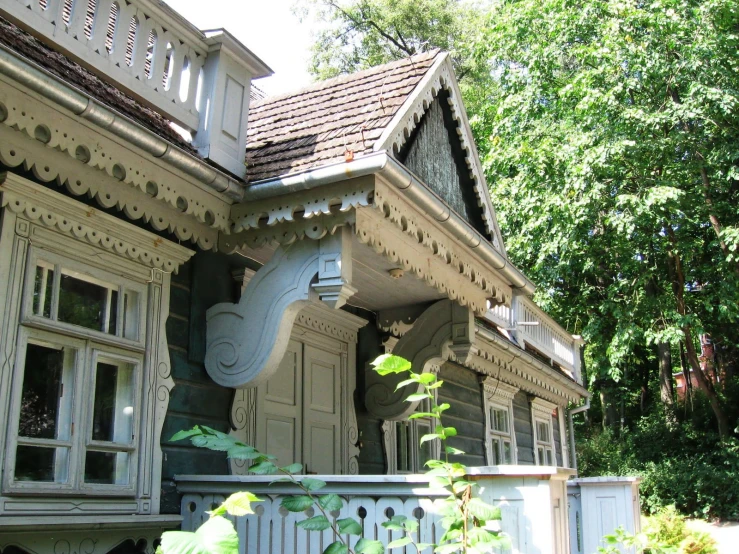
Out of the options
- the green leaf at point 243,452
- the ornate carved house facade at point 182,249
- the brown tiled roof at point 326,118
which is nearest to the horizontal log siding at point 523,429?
the ornate carved house facade at point 182,249

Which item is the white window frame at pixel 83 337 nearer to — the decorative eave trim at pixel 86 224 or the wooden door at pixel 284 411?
the decorative eave trim at pixel 86 224

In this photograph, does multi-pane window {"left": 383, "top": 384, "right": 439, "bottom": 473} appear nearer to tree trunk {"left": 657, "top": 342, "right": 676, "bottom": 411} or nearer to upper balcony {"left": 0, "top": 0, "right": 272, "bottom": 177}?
upper balcony {"left": 0, "top": 0, "right": 272, "bottom": 177}

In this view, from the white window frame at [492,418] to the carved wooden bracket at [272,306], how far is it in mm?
6795

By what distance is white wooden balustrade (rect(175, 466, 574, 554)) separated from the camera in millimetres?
4262

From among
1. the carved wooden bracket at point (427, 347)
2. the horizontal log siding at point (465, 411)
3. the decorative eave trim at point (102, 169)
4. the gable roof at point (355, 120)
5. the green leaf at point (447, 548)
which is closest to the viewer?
the green leaf at point (447, 548)

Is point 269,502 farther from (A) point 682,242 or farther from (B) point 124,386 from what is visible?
(A) point 682,242

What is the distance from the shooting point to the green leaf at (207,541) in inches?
99.6

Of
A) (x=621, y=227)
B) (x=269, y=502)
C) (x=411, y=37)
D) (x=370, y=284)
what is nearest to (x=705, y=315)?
(x=621, y=227)

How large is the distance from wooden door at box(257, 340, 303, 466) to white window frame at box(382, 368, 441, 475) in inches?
59.6

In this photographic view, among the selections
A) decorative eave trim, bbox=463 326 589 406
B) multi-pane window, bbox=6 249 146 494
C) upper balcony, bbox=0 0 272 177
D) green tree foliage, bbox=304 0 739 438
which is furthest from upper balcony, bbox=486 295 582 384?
multi-pane window, bbox=6 249 146 494

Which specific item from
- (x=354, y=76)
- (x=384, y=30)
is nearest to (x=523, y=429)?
(x=354, y=76)

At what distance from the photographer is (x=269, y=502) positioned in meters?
4.95

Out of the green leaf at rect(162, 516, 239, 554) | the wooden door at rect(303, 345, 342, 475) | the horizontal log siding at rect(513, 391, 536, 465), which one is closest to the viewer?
the green leaf at rect(162, 516, 239, 554)

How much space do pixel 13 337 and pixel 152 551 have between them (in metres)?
1.66
